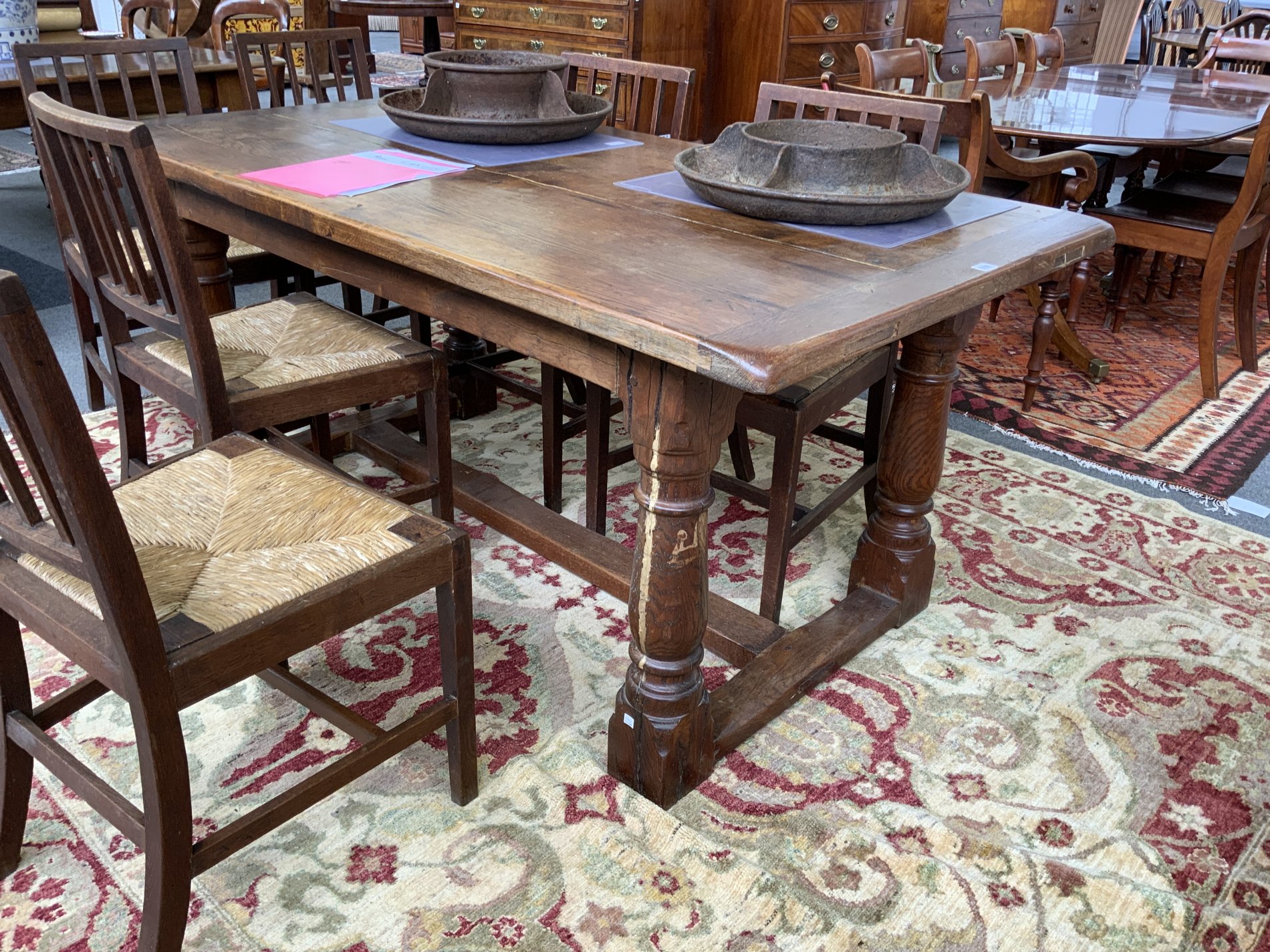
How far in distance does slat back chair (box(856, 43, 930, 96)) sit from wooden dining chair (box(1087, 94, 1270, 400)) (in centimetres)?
71

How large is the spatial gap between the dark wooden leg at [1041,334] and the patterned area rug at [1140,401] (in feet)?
0.25

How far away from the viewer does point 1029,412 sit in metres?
2.96

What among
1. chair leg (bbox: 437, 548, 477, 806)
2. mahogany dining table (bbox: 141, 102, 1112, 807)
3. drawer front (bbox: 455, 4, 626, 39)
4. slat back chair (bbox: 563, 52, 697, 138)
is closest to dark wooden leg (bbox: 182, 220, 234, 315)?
mahogany dining table (bbox: 141, 102, 1112, 807)

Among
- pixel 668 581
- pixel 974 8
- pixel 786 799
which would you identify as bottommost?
pixel 786 799

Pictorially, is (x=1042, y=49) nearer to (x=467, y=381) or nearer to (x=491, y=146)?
(x=467, y=381)

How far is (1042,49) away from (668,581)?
12.7 feet

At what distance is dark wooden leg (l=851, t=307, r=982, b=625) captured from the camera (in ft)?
5.67

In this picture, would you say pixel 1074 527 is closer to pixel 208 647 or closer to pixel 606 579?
pixel 606 579

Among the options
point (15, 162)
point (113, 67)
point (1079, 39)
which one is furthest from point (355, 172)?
point (1079, 39)

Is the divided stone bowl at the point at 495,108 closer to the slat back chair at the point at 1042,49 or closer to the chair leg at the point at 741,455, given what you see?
the chair leg at the point at 741,455

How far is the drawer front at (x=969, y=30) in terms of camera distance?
18.8 feet

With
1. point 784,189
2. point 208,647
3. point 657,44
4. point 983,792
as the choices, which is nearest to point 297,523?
point 208,647

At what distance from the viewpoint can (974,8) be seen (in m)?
5.92

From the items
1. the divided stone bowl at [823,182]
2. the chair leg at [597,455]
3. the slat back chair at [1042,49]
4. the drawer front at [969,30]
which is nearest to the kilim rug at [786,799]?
the chair leg at [597,455]
